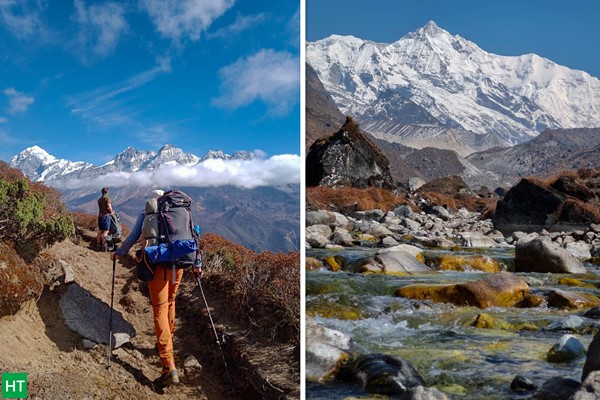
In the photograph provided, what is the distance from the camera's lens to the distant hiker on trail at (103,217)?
523 cm

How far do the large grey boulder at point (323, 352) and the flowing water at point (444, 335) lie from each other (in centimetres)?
6

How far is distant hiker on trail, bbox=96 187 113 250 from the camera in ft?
17.1

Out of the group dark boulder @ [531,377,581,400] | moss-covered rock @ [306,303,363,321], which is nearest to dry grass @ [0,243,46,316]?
moss-covered rock @ [306,303,363,321]

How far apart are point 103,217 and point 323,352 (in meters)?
3.30

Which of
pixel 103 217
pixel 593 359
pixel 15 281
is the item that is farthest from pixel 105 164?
pixel 593 359

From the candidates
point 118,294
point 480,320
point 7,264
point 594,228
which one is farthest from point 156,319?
point 594,228

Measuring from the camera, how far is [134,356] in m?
3.08

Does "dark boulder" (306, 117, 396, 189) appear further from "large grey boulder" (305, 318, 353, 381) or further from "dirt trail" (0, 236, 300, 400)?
"large grey boulder" (305, 318, 353, 381)

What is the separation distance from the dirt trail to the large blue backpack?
59 cm

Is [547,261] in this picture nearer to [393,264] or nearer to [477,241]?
[393,264]

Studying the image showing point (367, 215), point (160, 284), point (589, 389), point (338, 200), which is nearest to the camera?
point (589, 389)

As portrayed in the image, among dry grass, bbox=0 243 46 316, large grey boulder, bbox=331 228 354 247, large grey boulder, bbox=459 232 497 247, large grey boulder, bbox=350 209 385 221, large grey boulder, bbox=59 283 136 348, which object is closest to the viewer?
dry grass, bbox=0 243 46 316

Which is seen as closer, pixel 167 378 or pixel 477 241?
pixel 167 378

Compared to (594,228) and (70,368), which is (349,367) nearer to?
(70,368)
